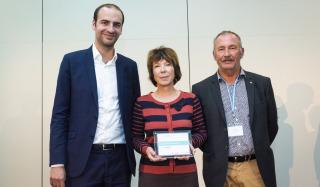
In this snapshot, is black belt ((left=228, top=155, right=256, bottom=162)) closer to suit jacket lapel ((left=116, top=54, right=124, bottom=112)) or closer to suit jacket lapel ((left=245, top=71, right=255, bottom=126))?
suit jacket lapel ((left=245, top=71, right=255, bottom=126))

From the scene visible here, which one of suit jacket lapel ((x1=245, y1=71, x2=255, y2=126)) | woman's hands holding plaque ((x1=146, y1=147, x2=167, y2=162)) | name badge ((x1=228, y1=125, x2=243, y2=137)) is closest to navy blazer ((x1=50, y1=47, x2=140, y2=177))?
woman's hands holding plaque ((x1=146, y1=147, x2=167, y2=162))

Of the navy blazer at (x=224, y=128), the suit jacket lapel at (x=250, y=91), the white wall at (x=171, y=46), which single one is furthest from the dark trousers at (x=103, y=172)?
the white wall at (x=171, y=46)

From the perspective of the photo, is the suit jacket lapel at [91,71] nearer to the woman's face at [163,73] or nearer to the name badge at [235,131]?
the woman's face at [163,73]

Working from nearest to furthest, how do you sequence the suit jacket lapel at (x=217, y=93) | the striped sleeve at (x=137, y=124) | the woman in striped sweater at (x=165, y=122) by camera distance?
the woman in striped sweater at (x=165, y=122)
the striped sleeve at (x=137, y=124)
the suit jacket lapel at (x=217, y=93)

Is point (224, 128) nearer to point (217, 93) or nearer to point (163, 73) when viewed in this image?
point (217, 93)

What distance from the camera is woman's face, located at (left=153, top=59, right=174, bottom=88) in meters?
2.08

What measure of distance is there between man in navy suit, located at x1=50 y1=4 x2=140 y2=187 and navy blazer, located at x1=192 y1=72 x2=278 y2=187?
596mm

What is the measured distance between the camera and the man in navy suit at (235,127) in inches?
85.1

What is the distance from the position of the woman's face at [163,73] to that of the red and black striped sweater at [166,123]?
133 millimetres

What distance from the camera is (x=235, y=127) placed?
7.11 feet

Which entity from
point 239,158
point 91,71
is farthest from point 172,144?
point 91,71
